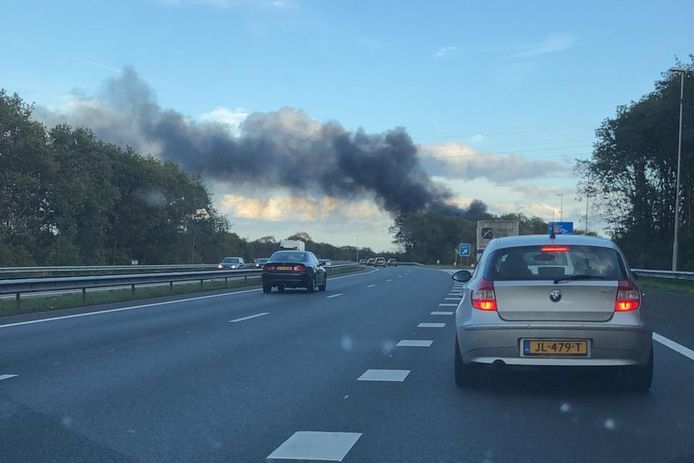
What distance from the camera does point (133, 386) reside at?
8477mm

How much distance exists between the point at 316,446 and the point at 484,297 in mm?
2883

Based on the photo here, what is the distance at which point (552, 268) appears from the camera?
27.5 ft

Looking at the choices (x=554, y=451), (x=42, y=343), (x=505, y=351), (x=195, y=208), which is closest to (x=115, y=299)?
(x=42, y=343)

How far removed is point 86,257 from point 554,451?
63326mm

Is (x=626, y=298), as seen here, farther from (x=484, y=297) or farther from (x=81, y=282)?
(x=81, y=282)

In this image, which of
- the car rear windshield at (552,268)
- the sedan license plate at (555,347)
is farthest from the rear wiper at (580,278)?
the sedan license plate at (555,347)

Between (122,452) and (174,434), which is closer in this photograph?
(122,452)

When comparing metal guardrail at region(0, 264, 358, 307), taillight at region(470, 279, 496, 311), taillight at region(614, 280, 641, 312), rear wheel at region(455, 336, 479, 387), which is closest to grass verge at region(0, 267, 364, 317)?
metal guardrail at region(0, 264, 358, 307)

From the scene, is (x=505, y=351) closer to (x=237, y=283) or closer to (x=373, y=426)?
(x=373, y=426)

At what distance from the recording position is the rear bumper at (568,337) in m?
7.62

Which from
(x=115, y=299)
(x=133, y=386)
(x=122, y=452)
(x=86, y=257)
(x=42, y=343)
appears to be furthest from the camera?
(x=86, y=257)

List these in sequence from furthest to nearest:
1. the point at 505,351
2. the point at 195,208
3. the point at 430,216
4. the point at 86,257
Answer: the point at 430,216, the point at 195,208, the point at 86,257, the point at 505,351

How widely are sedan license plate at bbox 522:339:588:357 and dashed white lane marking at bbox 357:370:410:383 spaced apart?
1.74m

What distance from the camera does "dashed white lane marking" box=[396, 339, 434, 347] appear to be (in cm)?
1234
